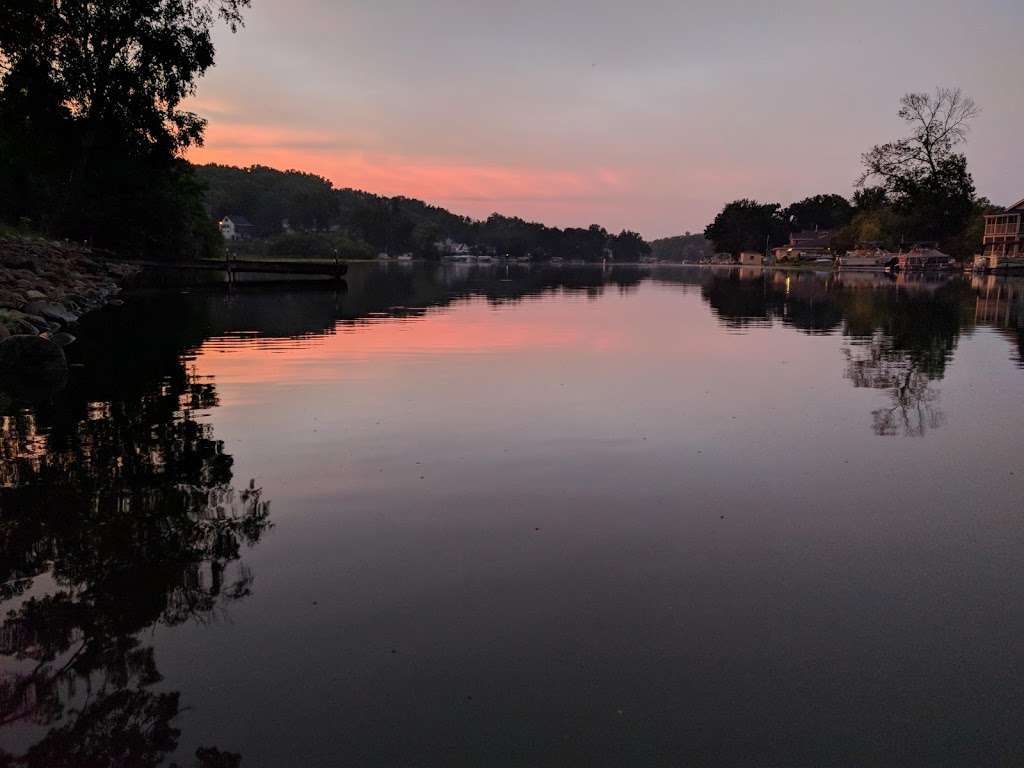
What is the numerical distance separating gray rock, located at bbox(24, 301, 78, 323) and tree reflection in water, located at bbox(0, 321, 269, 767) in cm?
1273

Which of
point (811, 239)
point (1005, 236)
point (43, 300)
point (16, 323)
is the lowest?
point (16, 323)

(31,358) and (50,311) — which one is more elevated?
(50,311)

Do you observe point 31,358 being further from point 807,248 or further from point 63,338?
point 807,248

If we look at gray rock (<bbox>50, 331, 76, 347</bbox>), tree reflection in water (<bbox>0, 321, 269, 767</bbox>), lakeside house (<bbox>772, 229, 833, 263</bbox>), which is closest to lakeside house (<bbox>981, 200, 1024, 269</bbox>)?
lakeside house (<bbox>772, 229, 833, 263</bbox>)

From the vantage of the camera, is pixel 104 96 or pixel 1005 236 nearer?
pixel 104 96

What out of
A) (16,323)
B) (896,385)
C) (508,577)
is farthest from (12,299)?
(896,385)

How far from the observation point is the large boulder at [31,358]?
570 inches

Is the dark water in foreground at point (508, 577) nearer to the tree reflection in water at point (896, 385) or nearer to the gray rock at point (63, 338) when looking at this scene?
the tree reflection in water at point (896, 385)

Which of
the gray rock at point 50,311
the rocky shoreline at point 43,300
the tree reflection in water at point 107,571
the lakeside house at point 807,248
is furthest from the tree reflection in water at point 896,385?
the lakeside house at point 807,248

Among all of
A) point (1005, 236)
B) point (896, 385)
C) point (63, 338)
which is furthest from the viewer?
point (1005, 236)

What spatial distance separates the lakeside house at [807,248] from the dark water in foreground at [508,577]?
16655cm

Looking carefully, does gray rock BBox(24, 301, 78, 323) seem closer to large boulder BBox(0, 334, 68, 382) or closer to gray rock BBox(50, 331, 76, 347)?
gray rock BBox(50, 331, 76, 347)

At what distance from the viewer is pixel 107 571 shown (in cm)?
583

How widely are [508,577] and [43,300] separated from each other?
2315 cm
